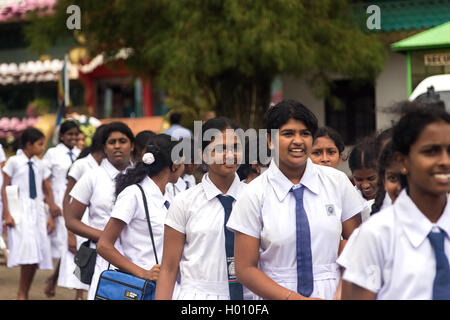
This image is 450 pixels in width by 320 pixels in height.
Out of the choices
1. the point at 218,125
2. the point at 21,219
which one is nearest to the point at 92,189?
the point at 218,125

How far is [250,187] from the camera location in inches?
133

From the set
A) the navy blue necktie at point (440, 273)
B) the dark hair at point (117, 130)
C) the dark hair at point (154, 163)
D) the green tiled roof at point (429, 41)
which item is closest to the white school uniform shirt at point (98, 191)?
the dark hair at point (117, 130)

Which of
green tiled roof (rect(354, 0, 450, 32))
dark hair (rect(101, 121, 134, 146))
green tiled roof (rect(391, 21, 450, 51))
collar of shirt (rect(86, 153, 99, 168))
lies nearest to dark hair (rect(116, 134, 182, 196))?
dark hair (rect(101, 121, 134, 146))

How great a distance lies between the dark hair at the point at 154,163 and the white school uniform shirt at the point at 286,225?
1.34 m

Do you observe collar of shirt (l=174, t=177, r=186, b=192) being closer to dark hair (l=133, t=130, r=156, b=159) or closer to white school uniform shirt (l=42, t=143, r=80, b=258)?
dark hair (l=133, t=130, r=156, b=159)

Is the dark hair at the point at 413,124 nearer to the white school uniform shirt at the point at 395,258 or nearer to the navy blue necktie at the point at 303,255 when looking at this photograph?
the white school uniform shirt at the point at 395,258

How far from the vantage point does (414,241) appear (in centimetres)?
257

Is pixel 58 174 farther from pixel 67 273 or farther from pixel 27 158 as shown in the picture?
pixel 67 273

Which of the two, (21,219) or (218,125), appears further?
(21,219)

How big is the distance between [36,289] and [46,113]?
13.9 metres

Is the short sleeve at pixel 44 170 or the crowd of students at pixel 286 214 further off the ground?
the short sleeve at pixel 44 170

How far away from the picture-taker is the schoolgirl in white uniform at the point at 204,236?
3697mm

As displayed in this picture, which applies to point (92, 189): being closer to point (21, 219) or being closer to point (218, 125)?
point (218, 125)

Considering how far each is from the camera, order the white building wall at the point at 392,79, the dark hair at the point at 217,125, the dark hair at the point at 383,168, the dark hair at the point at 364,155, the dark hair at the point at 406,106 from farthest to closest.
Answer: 1. the white building wall at the point at 392,79
2. the dark hair at the point at 364,155
3. the dark hair at the point at 217,125
4. the dark hair at the point at 383,168
5. the dark hair at the point at 406,106
